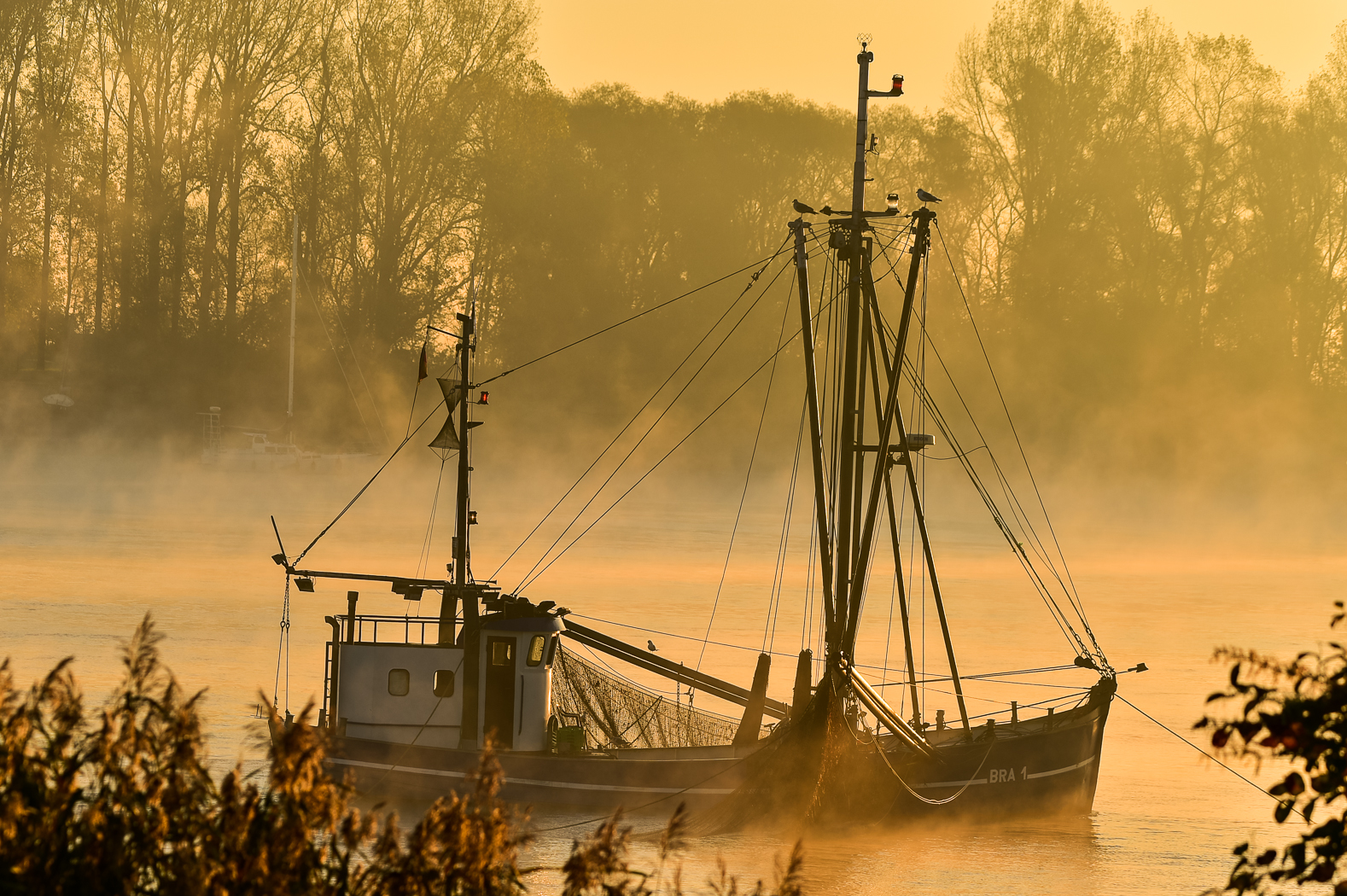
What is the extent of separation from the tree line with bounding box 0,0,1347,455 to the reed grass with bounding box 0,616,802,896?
2695 inches

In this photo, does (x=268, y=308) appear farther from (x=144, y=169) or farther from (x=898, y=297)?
(x=898, y=297)

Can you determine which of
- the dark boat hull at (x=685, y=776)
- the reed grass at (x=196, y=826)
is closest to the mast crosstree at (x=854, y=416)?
the dark boat hull at (x=685, y=776)

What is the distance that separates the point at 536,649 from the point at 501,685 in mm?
798

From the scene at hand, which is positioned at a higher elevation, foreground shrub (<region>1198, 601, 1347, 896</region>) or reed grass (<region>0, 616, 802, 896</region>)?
foreground shrub (<region>1198, 601, 1347, 896</region>)

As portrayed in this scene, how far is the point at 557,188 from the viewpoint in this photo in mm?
76250

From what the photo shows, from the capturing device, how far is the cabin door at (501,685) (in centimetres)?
2555

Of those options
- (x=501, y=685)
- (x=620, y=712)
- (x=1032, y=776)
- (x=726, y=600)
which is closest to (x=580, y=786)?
(x=501, y=685)

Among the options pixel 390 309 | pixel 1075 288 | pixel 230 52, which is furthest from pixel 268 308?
pixel 1075 288

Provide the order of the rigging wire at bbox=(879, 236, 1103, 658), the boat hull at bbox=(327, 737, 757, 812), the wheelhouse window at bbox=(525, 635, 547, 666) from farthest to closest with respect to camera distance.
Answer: the rigging wire at bbox=(879, 236, 1103, 658) → the wheelhouse window at bbox=(525, 635, 547, 666) → the boat hull at bbox=(327, 737, 757, 812)

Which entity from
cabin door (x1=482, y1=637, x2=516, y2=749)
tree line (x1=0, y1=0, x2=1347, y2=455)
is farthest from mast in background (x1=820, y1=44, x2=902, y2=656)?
tree line (x1=0, y1=0, x2=1347, y2=455)

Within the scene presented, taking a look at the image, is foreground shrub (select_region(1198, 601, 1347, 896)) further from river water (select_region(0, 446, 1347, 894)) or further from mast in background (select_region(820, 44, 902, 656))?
mast in background (select_region(820, 44, 902, 656))

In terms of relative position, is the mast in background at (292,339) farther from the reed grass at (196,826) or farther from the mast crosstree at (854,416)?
the reed grass at (196,826)

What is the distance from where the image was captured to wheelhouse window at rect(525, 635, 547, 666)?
83.7 feet

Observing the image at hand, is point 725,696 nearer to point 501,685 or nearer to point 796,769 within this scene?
point 796,769
